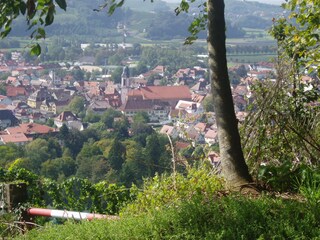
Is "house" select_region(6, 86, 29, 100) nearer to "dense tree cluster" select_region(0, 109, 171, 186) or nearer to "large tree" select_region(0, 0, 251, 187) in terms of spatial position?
"dense tree cluster" select_region(0, 109, 171, 186)

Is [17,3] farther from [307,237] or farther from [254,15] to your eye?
[254,15]

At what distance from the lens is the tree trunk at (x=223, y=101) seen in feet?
12.8

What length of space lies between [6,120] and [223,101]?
37663mm

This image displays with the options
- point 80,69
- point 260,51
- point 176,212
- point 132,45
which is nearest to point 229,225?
point 176,212

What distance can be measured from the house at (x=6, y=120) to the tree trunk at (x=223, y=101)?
36153mm

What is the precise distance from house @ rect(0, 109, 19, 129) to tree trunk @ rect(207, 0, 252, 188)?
36.2m

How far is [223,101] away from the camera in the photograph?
3.93 m

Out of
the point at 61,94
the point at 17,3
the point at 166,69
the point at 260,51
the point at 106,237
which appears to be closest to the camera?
the point at 106,237

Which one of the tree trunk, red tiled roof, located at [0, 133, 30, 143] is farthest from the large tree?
red tiled roof, located at [0, 133, 30, 143]

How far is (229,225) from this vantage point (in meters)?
2.77

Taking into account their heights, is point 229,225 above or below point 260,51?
above

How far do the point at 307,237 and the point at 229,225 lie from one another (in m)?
0.36

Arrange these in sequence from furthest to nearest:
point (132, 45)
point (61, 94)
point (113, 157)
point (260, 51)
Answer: point (132, 45) → point (260, 51) → point (61, 94) → point (113, 157)

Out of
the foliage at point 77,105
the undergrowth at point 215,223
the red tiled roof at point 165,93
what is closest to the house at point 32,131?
the foliage at point 77,105
